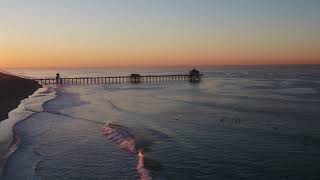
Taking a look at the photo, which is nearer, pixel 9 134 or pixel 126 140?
pixel 126 140

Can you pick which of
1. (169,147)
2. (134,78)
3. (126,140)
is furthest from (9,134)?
(134,78)

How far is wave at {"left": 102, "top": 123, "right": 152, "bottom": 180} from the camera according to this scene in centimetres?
1405

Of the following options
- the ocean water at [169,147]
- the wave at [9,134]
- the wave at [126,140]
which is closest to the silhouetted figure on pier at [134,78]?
the wave at [9,134]

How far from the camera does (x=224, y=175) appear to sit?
13.5 metres

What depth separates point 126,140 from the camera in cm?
1992

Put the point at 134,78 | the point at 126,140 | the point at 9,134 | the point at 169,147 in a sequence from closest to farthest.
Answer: the point at 169,147
the point at 126,140
the point at 9,134
the point at 134,78

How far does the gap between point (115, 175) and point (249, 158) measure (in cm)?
502

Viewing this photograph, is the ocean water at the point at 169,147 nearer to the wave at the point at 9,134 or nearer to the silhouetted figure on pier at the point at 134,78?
the wave at the point at 9,134

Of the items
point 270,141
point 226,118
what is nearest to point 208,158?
point 270,141

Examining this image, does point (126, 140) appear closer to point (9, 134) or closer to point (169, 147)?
point (169, 147)

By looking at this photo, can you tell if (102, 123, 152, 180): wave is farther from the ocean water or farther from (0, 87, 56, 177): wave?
(0, 87, 56, 177): wave

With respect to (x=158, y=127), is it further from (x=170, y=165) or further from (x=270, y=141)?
(x=170, y=165)

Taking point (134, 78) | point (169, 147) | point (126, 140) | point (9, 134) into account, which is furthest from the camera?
point (134, 78)

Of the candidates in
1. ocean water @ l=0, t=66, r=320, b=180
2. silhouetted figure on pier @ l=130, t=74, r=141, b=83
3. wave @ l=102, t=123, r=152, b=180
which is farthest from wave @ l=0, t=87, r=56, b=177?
silhouetted figure on pier @ l=130, t=74, r=141, b=83
